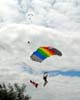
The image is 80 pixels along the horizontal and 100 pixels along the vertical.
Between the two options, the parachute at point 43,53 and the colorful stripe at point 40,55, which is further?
the colorful stripe at point 40,55

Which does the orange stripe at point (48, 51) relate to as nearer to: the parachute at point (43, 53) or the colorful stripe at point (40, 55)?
the parachute at point (43, 53)

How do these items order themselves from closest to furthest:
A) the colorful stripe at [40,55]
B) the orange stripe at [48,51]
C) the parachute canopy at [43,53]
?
the parachute canopy at [43,53] < the colorful stripe at [40,55] < the orange stripe at [48,51]

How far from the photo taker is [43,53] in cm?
5244

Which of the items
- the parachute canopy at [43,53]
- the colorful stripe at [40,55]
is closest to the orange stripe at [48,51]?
the parachute canopy at [43,53]

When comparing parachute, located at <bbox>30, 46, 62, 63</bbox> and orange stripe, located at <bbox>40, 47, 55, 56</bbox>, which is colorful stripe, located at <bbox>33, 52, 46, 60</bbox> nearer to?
parachute, located at <bbox>30, 46, 62, 63</bbox>

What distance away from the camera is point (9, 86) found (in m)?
102

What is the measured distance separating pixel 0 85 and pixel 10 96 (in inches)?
272

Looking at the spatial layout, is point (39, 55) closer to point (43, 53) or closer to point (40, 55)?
point (40, 55)

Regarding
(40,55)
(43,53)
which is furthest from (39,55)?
(43,53)

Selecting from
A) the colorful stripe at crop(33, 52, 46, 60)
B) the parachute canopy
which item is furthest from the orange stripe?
the colorful stripe at crop(33, 52, 46, 60)

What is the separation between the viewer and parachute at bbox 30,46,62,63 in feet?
166

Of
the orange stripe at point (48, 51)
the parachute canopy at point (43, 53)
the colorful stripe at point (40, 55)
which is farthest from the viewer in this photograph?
the orange stripe at point (48, 51)

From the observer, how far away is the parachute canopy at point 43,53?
166 ft

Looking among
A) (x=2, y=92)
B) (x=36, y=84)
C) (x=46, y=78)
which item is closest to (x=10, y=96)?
(x=2, y=92)
